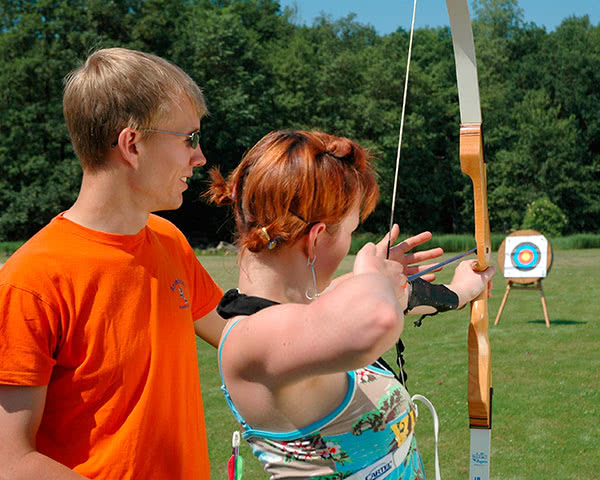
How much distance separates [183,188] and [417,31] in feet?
134

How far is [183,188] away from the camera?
4.78 ft

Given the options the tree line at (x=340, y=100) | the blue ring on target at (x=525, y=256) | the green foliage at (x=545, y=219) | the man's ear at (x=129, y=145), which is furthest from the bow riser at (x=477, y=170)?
the green foliage at (x=545, y=219)

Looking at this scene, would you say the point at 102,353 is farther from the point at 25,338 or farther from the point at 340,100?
the point at 340,100

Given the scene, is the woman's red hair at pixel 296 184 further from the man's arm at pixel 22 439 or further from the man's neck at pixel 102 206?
the man's arm at pixel 22 439

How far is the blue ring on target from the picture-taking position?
8023mm

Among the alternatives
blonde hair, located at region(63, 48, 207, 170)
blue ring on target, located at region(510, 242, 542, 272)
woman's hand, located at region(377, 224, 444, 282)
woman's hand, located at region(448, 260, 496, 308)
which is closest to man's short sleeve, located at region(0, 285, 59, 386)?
blonde hair, located at region(63, 48, 207, 170)

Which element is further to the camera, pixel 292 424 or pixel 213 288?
pixel 213 288

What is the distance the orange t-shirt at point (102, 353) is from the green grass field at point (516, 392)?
395 mm

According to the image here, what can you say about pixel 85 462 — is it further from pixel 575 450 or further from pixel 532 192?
pixel 532 192

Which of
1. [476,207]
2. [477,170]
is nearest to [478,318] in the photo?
[476,207]

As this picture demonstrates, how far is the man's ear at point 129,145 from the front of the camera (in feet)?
4.42

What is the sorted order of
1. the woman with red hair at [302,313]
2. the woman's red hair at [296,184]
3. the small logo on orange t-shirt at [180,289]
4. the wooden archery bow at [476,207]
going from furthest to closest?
the wooden archery bow at [476,207] < the small logo on orange t-shirt at [180,289] < the woman's red hair at [296,184] < the woman with red hair at [302,313]

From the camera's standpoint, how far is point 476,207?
185cm

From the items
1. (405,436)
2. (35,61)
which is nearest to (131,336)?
(405,436)
